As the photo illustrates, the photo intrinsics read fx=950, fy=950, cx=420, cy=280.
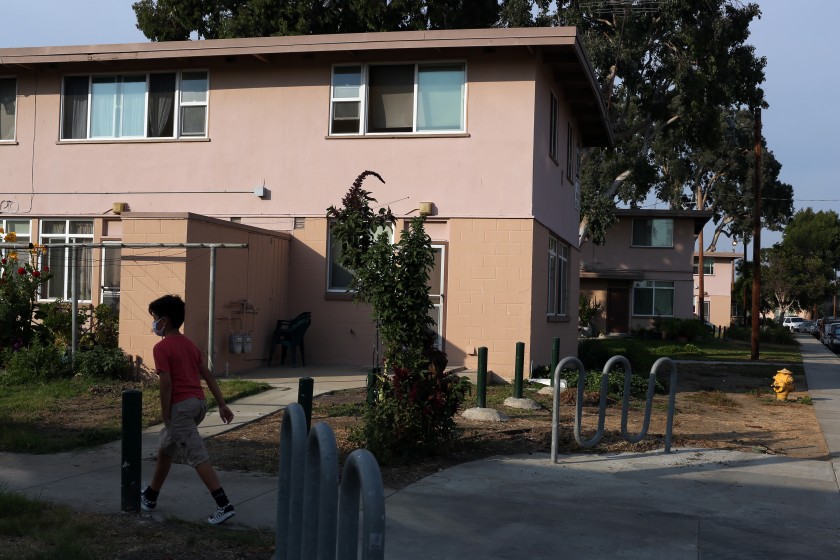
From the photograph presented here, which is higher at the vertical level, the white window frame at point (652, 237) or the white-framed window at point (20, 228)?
the white window frame at point (652, 237)

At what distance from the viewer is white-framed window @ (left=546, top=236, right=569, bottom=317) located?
20.2m

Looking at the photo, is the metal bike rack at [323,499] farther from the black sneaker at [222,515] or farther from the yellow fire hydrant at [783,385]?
the yellow fire hydrant at [783,385]

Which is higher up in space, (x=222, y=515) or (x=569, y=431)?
(x=569, y=431)

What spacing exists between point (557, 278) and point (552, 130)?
357 cm

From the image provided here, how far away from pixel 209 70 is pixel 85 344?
21.0ft

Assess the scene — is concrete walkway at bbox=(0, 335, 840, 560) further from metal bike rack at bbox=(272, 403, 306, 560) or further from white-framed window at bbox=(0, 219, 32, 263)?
white-framed window at bbox=(0, 219, 32, 263)

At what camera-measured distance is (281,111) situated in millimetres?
18312

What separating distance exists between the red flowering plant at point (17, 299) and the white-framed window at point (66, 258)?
75 cm

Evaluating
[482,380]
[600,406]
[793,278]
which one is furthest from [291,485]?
[793,278]

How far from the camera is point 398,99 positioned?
17812 mm

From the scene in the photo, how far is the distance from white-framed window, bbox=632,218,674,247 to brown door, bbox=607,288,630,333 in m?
2.41

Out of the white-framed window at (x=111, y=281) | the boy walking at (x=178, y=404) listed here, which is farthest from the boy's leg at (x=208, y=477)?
the white-framed window at (x=111, y=281)

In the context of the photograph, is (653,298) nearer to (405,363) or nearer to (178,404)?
(405,363)

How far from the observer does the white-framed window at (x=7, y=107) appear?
63.6ft
